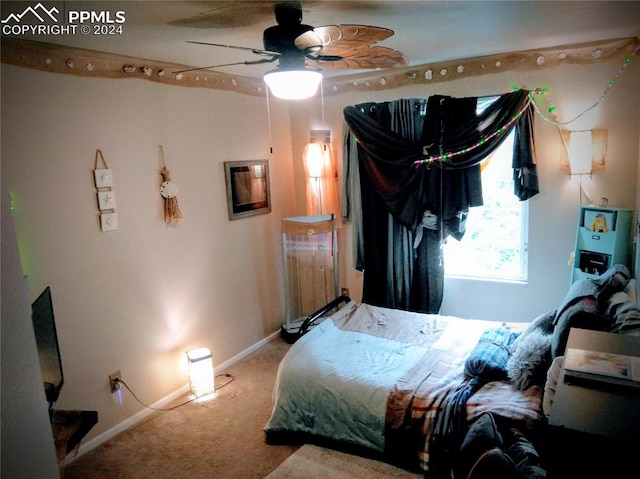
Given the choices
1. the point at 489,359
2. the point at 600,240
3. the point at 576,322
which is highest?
the point at 600,240

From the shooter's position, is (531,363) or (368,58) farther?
(368,58)

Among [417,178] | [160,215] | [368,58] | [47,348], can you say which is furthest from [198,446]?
[417,178]

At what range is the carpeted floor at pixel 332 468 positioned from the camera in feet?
7.98

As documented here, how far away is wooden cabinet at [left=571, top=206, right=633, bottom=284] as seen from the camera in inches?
123

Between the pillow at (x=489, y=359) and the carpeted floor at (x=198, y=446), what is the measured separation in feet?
3.96

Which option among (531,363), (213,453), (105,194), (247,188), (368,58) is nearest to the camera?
(531,363)

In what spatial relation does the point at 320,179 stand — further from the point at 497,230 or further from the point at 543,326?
the point at 543,326

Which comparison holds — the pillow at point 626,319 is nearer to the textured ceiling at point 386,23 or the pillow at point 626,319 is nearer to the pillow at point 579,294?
the pillow at point 579,294

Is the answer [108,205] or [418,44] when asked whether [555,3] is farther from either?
[108,205]

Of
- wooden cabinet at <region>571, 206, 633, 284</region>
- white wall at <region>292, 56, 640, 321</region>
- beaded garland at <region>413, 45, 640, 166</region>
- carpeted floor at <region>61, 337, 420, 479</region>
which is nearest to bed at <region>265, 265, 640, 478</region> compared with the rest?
carpeted floor at <region>61, 337, 420, 479</region>

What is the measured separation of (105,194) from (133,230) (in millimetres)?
320

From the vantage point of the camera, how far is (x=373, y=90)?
13.5 ft

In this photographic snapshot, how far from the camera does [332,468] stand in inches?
98.5

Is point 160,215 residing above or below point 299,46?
below
